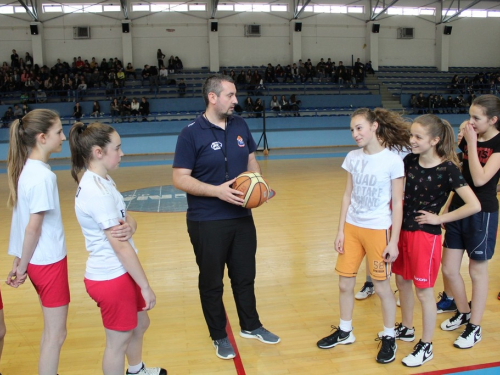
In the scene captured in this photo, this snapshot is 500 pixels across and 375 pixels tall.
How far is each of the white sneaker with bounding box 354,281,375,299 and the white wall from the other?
1839cm

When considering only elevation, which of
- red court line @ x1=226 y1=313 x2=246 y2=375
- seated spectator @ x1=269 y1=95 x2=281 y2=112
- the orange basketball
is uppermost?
seated spectator @ x1=269 y1=95 x2=281 y2=112

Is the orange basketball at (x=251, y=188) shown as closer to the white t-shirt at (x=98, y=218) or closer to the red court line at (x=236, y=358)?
the white t-shirt at (x=98, y=218)

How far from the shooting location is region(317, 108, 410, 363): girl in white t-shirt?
2711 mm

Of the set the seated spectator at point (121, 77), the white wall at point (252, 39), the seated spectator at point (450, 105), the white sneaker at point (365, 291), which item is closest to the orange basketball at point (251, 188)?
the white sneaker at point (365, 291)

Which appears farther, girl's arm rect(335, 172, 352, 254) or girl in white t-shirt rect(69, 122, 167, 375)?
girl's arm rect(335, 172, 352, 254)

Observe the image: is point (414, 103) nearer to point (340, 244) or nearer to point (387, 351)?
point (340, 244)

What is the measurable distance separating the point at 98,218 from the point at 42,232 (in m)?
0.47

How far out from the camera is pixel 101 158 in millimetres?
2154

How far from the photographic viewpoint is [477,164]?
2.80m

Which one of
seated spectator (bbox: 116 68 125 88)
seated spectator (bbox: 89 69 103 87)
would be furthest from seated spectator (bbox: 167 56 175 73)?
seated spectator (bbox: 89 69 103 87)

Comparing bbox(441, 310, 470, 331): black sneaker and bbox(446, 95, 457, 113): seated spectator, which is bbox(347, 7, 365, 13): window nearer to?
bbox(446, 95, 457, 113): seated spectator

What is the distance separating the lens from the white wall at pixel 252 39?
19.8 metres

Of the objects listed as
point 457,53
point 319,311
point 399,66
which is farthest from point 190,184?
point 457,53

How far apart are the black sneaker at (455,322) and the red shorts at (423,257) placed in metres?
0.69
